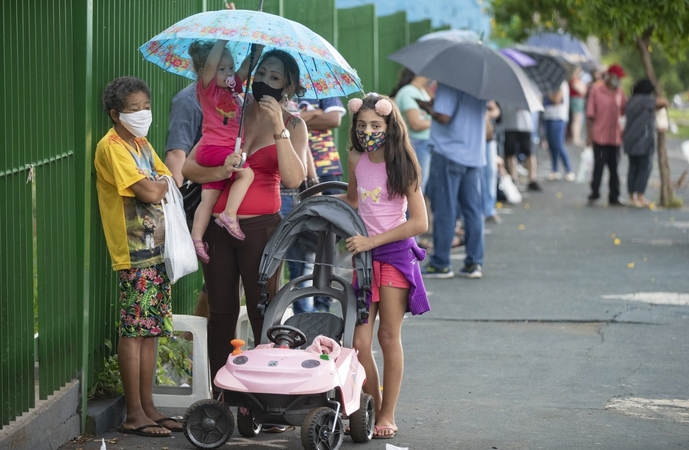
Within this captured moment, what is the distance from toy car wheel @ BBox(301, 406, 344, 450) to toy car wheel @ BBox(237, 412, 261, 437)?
0.59m

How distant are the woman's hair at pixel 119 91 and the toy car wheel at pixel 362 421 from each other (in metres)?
1.89

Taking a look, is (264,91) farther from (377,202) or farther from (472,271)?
(472,271)

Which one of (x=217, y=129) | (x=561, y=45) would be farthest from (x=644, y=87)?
(x=217, y=129)

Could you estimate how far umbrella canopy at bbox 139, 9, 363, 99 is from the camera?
523cm

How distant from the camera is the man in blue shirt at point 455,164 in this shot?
10.6 meters

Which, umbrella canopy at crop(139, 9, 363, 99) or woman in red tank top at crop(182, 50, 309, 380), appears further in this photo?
woman in red tank top at crop(182, 50, 309, 380)

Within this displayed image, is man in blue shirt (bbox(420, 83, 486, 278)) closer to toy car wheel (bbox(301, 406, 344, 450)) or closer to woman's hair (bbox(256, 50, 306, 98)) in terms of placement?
woman's hair (bbox(256, 50, 306, 98))

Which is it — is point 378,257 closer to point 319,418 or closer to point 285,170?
point 285,170

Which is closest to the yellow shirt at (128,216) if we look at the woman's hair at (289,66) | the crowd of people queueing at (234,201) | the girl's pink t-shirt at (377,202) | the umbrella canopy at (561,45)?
the crowd of people queueing at (234,201)

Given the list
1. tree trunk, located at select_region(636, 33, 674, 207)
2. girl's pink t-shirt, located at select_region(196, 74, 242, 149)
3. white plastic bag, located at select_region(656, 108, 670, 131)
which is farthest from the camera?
white plastic bag, located at select_region(656, 108, 670, 131)

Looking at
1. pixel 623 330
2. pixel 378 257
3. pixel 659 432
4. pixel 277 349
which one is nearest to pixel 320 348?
pixel 277 349

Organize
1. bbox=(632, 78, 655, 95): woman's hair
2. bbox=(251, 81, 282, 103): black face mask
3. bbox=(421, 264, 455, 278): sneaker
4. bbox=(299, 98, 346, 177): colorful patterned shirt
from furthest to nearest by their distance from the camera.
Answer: bbox=(632, 78, 655, 95): woman's hair, bbox=(421, 264, 455, 278): sneaker, bbox=(299, 98, 346, 177): colorful patterned shirt, bbox=(251, 81, 282, 103): black face mask

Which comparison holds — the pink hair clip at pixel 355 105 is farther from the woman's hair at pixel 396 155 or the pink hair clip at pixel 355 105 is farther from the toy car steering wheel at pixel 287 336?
the toy car steering wheel at pixel 287 336

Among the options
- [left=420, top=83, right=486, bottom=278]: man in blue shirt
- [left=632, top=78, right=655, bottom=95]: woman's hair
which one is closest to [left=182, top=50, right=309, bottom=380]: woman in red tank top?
[left=420, top=83, right=486, bottom=278]: man in blue shirt
